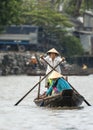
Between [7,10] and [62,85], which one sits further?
[7,10]

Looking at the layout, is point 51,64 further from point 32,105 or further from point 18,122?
point 18,122

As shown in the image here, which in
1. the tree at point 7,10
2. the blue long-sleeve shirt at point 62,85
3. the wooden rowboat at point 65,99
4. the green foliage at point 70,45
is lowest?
the green foliage at point 70,45

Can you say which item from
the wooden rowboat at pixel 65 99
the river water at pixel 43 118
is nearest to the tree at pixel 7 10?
the river water at pixel 43 118

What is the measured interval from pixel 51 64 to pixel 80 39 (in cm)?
4886

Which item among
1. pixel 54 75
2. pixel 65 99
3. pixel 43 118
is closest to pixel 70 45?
pixel 54 75

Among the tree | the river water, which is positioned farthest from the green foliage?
the river water

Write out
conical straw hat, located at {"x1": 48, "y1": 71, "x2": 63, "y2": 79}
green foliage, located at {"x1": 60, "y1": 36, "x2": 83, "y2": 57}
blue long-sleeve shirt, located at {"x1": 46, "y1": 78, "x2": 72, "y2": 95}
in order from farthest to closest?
green foliage, located at {"x1": 60, "y1": 36, "x2": 83, "y2": 57}
conical straw hat, located at {"x1": 48, "y1": 71, "x2": 63, "y2": 79}
blue long-sleeve shirt, located at {"x1": 46, "y1": 78, "x2": 72, "y2": 95}

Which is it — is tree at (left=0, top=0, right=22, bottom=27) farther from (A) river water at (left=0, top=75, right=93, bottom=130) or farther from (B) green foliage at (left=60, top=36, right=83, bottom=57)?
(A) river water at (left=0, top=75, right=93, bottom=130)

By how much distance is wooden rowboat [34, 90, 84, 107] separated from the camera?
19125mm

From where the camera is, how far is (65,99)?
1920 cm

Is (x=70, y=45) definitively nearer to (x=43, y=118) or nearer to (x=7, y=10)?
(x=7, y=10)

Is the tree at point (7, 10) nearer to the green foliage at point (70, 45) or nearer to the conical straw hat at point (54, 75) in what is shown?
the green foliage at point (70, 45)

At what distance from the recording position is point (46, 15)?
2534 inches

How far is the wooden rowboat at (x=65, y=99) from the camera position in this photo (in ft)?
62.7
